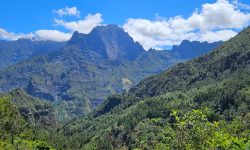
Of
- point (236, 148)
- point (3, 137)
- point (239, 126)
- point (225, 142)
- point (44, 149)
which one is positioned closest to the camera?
point (236, 148)

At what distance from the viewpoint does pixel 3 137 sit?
566ft

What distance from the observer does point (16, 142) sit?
6220 inches

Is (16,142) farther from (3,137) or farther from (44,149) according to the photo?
(44,149)

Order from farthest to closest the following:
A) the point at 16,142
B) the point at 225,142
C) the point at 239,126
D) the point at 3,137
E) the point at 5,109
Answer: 1. the point at 5,109
2. the point at 3,137
3. the point at 16,142
4. the point at 239,126
5. the point at 225,142

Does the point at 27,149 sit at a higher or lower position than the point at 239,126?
lower

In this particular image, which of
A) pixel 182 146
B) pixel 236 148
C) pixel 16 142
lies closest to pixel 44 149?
pixel 16 142

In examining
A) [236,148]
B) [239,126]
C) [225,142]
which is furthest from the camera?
[239,126]

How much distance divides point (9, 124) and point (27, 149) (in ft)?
146

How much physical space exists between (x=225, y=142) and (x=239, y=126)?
31.0 meters

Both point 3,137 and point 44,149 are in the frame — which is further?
point 3,137

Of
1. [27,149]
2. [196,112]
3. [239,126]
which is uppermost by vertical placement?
[196,112]

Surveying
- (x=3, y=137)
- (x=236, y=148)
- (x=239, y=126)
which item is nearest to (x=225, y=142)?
(x=236, y=148)

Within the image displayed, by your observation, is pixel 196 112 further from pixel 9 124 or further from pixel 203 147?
pixel 9 124

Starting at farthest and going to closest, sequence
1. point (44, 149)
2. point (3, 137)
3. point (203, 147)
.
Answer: point (3, 137), point (44, 149), point (203, 147)
